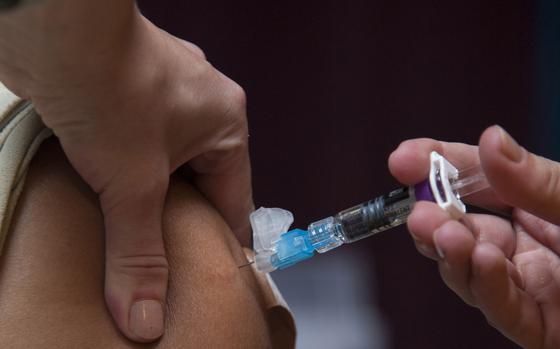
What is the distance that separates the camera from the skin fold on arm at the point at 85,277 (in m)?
0.70

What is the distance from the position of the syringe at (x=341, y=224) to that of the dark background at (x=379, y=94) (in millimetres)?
1085

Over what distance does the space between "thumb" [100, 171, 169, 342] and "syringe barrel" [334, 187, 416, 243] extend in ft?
0.65

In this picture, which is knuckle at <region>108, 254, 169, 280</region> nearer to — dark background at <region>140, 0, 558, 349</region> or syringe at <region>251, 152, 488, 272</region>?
syringe at <region>251, 152, 488, 272</region>

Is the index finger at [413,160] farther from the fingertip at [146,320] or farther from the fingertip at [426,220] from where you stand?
the fingertip at [146,320]

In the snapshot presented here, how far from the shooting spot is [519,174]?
0.67 m

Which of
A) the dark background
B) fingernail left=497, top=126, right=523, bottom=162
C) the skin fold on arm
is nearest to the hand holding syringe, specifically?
fingernail left=497, top=126, right=523, bottom=162

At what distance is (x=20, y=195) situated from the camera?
2.41ft

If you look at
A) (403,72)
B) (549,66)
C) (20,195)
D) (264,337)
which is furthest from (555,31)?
(20,195)

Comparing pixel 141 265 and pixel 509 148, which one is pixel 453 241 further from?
pixel 141 265

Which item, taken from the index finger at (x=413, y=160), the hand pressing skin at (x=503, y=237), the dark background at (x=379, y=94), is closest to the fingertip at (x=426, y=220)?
the hand pressing skin at (x=503, y=237)

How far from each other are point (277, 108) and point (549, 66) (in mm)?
721

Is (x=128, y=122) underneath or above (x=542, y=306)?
above

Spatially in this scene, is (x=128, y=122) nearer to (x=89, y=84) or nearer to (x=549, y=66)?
(x=89, y=84)

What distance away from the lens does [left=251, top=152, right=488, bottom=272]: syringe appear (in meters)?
0.75
